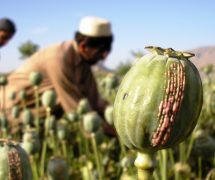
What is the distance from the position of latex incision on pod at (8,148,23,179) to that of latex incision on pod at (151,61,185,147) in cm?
21

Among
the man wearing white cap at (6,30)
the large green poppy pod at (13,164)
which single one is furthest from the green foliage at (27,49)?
the large green poppy pod at (13,164)

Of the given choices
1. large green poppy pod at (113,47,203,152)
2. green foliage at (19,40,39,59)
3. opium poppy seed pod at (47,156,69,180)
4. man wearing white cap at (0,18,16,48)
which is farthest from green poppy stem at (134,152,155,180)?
green foliage at (19,40,39,59)

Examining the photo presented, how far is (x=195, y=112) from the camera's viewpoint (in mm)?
598

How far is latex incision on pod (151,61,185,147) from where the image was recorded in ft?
1.90

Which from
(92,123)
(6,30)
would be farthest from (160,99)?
(6,30)

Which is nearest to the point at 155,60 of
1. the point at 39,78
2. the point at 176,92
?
the point at 176,92

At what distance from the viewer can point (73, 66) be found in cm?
329

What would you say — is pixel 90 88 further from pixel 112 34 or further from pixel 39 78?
pixel 39 78

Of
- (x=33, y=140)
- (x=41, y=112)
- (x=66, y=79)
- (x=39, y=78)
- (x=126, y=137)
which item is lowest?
(x=41, y=112)

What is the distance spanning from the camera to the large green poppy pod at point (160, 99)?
58cm

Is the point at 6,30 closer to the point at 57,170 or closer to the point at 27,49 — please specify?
the point at 57,170

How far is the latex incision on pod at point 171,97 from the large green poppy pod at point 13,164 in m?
0.21

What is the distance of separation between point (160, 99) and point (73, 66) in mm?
2729

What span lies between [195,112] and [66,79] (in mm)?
2604
